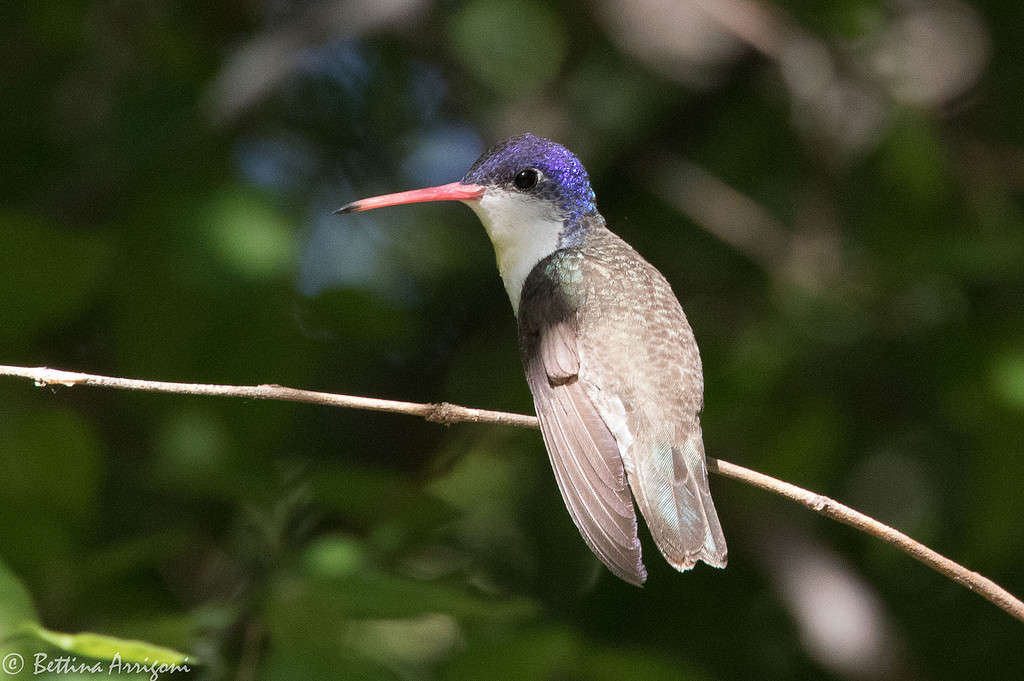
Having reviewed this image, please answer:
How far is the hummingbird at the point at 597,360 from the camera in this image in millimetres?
2662

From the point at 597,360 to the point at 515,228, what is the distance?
73cm

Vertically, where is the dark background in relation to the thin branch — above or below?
below

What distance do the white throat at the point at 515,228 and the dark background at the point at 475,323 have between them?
2.32ft

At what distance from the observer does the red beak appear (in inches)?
127

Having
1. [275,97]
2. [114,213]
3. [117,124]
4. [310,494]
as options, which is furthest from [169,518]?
[275,97]

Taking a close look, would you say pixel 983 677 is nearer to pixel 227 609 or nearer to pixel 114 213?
pixel 227 609

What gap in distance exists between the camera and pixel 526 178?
3.68 m

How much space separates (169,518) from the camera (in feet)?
14.0

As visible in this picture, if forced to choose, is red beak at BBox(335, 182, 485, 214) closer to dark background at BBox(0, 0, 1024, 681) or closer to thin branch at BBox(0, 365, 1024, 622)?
dark background at BBox(0, 0, 1024, 681)

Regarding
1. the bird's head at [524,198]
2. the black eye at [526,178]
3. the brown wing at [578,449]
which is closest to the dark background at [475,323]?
the brown wing at [578,449]

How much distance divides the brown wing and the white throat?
1.14 ft

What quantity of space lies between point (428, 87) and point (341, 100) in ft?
1.75

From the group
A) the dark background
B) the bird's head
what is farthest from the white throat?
the dark background

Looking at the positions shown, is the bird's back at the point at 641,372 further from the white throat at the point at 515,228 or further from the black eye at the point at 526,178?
the black eye at the point at 526,178
